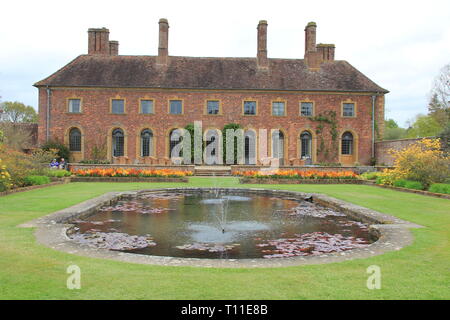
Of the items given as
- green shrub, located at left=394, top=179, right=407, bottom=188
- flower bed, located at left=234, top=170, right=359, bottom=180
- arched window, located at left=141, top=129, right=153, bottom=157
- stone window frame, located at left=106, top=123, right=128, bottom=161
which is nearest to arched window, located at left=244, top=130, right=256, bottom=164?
arched window, located at left=141, top=129, right=153, bottom=157

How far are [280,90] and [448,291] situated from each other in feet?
89.2

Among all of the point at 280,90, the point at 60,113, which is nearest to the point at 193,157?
the point at 280,90

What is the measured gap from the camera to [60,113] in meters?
29.5

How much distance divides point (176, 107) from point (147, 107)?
2389 mm

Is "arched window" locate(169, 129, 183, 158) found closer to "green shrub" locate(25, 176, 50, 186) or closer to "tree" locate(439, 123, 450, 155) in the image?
"green shrub" locate(25, 176, 50, 186)

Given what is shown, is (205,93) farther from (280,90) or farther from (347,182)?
(347,182)

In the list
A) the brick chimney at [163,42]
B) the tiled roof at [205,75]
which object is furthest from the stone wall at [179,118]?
the brick chimney at [163,42]

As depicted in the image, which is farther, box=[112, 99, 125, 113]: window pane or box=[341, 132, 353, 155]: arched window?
box=[341, 132, 353, 155]: arched window

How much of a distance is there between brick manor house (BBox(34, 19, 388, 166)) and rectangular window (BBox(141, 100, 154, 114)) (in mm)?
83

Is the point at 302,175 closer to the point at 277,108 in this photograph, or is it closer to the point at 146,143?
the point at 277,108

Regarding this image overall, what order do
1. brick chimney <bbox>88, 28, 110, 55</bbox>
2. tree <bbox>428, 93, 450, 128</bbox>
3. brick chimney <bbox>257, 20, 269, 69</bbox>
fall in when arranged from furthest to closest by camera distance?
tree <bbox>428, 93, 450, 128</bbox>, brick chimney <bbox>88, 28, 110, 55</bbox>, brick chimney <bbox>257, 20, 269, 69</bbox>

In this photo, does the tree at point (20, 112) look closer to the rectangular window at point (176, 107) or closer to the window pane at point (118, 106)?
the window pane at point (118, 106)

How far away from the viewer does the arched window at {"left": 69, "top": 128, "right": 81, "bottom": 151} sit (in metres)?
29.9

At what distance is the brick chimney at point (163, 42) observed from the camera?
30.3m
